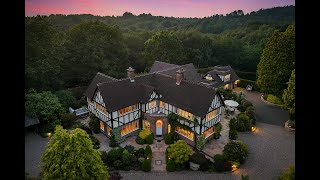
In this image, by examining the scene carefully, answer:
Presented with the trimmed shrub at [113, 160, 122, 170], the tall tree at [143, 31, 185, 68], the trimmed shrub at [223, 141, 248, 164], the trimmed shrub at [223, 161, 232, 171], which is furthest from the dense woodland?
the trimmed shrub at [223, 161, 232, 171]

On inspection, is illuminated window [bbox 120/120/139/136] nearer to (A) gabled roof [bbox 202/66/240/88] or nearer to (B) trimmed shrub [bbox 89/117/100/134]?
(B) trimmed shrub [bbox 89/117/100/134]

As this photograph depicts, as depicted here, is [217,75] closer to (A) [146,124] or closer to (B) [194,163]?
(A) [146,124]

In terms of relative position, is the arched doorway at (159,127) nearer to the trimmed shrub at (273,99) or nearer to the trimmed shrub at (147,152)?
the trimmed shrub at (147,152)

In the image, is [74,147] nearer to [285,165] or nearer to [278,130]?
[285,165]

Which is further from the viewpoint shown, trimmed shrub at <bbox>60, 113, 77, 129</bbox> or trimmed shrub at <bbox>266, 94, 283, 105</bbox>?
trimmed shrub at <bbox>266, 94, 283, 105</bbox>

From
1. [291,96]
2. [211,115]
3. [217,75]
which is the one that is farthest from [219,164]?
[217,75]

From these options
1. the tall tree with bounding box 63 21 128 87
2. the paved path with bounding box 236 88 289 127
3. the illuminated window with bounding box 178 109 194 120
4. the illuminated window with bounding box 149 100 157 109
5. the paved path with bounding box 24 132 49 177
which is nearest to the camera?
the paved path with bounding box 24 132 49 177

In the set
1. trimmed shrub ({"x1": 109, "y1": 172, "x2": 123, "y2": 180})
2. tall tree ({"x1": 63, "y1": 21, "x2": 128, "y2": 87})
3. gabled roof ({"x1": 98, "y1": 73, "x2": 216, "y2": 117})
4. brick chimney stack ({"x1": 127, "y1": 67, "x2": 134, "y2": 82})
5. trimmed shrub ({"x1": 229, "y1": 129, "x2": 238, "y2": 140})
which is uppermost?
tall tree ({"x1": 63, "y1": 21, "x2": 128, "y2": 87})
